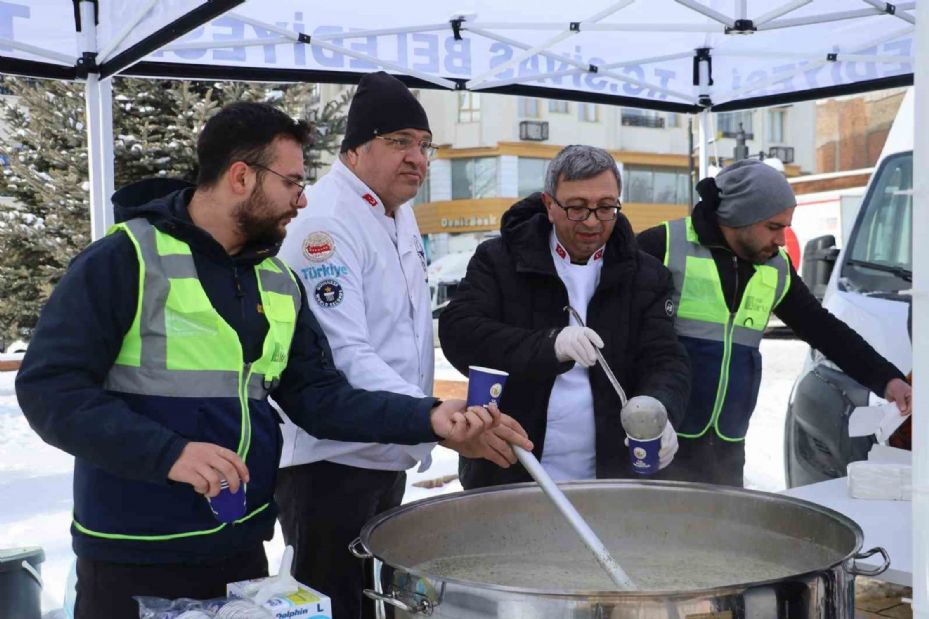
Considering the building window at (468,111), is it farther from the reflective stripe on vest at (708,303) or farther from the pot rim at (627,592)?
the pot rim at (627,592)

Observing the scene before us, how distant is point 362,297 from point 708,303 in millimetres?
1142

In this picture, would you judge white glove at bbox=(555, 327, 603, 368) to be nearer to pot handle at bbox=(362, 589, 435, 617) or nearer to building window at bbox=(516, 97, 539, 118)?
pot handle at bbox=(362, 589, 435, 617)

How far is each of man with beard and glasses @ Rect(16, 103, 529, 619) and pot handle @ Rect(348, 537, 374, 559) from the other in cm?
22

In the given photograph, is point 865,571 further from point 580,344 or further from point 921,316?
point 580,344

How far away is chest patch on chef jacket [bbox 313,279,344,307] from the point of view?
2.29 m

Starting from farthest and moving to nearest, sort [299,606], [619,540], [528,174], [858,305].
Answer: [528,174]
[858,305]
[619,540]
[299,606]

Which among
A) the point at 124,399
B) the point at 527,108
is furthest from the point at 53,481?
the point at 527,108

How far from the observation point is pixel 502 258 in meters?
2.64

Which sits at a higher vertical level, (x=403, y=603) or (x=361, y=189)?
(x=361, y=189)

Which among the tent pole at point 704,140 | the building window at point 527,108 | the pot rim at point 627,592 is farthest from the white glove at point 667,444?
the building window at point 527,108

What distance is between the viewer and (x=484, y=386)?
1917 mm

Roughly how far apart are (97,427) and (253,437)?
1.05 feet

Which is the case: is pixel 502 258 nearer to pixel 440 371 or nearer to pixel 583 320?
pixel 583 320

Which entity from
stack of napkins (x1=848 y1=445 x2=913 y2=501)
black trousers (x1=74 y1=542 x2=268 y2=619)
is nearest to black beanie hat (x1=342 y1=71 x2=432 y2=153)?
black trousers (x1=74 y1=542 x2=268 y2=619)
